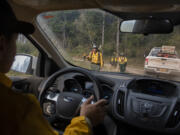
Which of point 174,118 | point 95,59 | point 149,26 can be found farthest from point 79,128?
point 95,59

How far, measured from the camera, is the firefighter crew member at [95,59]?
3484 mm

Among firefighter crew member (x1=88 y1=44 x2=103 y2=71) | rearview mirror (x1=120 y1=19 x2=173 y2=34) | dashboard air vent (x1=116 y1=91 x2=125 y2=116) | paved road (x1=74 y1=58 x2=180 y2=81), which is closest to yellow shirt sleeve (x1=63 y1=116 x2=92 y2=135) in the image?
dashboard air vent (x1=116 y1=91 x2=125 y2=116)

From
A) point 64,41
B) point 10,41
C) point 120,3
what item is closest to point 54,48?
point 64,41

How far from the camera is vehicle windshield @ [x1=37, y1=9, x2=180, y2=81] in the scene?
9.89 ft

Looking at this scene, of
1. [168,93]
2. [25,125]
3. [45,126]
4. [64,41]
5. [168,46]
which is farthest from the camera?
[64,41]

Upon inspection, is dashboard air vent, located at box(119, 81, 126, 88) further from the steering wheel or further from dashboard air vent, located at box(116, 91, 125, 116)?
the steering wheel

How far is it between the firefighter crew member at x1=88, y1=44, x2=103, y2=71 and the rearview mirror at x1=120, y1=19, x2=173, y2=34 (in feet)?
3.64

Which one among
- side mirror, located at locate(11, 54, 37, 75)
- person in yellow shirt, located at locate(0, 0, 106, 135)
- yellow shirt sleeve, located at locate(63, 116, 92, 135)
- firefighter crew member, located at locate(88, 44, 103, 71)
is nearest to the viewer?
person in yellow shirt, located at locate(0, 0, 106, 135)

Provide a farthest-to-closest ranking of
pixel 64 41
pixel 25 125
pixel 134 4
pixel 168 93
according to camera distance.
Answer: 1. pixel 64 41
2. pixel 168 93
3. pixel 134 4
4. pixel 25 125

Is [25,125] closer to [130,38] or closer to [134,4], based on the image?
[134,4]

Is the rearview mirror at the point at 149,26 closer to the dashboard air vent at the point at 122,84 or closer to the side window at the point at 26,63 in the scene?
the dashboard air vent at the point at 122,84

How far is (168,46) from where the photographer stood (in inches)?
119

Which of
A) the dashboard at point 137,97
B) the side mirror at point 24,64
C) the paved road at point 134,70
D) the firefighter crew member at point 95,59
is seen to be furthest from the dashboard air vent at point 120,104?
the side mirror at point 24,64

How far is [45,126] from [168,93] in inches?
72.6
